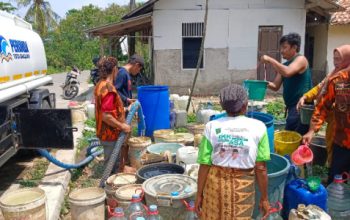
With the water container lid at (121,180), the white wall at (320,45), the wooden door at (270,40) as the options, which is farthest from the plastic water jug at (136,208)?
the white wall at (320,45)

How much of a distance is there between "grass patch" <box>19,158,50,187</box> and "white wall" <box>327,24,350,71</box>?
39.8ft

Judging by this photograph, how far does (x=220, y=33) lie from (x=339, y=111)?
989 centimetres

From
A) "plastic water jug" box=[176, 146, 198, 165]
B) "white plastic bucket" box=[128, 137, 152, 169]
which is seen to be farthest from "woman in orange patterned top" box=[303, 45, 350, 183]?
"white plastic bucket" box=[128, 137, 152, 169]

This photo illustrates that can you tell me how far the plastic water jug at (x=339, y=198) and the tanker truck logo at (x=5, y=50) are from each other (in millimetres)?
4005

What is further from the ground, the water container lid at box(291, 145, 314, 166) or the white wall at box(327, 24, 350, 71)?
the white wall at box(327, 24, 350, 71)

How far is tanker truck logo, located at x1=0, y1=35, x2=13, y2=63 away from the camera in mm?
4092

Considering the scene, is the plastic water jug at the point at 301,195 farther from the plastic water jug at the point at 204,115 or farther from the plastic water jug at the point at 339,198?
the plastic water jug at the point at 204,115

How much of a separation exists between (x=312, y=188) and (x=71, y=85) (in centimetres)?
1146

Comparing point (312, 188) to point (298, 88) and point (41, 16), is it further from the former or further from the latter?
point (41, 16)

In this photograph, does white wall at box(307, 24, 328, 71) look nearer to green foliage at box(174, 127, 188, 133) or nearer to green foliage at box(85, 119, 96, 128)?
green foliage at box(174, 127, 188, 133)

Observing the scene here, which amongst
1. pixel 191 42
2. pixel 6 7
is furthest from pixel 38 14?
pixel 191 42

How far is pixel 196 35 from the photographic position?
13008 millimetres

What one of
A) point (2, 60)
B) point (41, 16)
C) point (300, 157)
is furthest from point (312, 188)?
point (41, 16)

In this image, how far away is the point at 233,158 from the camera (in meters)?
2.49
